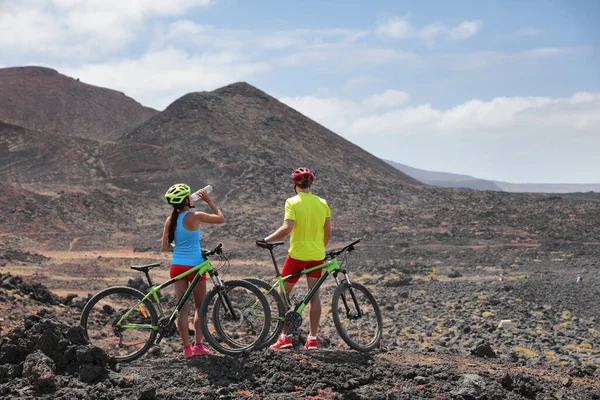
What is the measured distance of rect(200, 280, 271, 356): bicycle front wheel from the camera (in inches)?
217

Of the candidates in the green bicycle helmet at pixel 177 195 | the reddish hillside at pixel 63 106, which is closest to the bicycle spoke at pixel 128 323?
the green bicycle helmet at pixel 177 195

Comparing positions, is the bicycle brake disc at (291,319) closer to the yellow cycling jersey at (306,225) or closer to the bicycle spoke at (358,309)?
the bicycle spoke at (358,309)

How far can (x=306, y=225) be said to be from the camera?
594cm

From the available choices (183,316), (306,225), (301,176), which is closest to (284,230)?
(306,225)

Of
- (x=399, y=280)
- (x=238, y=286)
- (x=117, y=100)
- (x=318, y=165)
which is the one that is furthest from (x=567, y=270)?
(x=117, y=100)

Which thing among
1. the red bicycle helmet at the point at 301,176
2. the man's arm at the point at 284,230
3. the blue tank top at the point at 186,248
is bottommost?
the blue tank top at the point at 186,248

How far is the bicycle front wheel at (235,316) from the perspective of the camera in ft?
18.0

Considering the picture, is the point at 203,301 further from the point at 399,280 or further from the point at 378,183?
the point at 378,183

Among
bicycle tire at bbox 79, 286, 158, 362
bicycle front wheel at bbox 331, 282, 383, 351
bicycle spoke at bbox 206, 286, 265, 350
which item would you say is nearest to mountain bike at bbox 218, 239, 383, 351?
bicycle front wheel at bbox 331, 282, 383, 351

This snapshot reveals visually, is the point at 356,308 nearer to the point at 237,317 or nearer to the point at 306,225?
the point at 306,225

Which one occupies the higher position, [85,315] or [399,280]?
[85,315]

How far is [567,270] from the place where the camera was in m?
18.9

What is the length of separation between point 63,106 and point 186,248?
88.3 meters

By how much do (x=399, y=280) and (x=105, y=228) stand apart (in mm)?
21536
